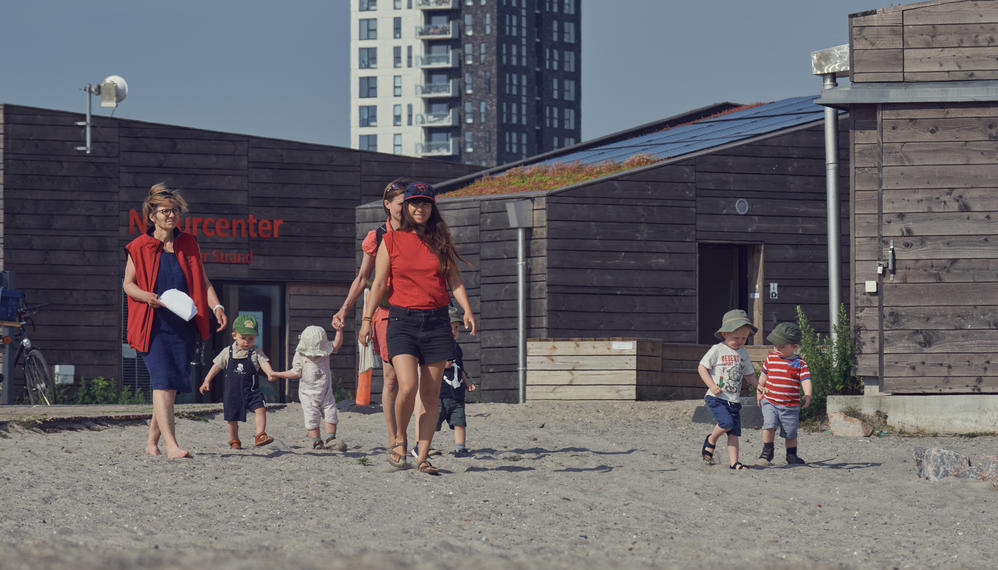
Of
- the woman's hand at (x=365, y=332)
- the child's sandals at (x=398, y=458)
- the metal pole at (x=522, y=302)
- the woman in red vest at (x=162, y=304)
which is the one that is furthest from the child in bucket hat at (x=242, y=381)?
the metal pole at (x=522, y=302)

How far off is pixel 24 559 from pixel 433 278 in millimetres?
4079

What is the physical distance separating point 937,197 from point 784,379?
3.70 m

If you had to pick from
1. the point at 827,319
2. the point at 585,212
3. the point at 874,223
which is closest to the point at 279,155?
the point at 585,212

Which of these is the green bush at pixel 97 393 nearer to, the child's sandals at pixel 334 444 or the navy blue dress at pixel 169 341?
the child's sandals at pixel 334 444

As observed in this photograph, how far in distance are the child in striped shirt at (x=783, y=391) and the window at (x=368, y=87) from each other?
313 feet

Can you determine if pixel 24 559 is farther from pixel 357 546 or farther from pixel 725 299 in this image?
pixel 725 299

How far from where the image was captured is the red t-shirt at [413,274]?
27.2 ft

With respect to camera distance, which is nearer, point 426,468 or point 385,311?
point 426,468

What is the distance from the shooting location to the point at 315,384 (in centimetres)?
1049

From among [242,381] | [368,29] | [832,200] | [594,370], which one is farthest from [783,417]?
[368,29]

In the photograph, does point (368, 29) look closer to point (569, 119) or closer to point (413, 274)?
point (569, 119)

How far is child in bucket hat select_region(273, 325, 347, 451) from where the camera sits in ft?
34.2

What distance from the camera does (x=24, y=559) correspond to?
455 centimetres

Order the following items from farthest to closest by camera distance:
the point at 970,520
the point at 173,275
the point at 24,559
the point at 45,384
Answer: the point at 45,384 < the point at 173,275 < the point at 970,520 < the point at 24,559
